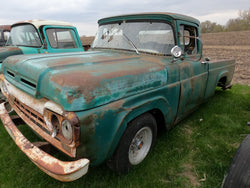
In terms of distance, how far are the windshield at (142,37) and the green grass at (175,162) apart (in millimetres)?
1484

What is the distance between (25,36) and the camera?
190 inches

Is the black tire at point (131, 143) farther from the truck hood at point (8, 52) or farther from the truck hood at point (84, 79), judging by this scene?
the truck hood at point (8, 52)

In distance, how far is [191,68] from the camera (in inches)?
105

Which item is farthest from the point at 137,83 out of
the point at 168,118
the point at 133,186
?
the point at 133,186

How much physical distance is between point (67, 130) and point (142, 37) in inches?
71.5

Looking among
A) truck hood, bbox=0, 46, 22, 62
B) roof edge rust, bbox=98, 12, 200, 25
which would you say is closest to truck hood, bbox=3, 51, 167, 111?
roof edge rust, bbox=98, 12, 200, 25

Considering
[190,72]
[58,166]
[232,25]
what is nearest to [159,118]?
[190,72]

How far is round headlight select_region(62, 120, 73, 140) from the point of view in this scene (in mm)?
1418

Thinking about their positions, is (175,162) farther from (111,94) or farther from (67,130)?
(67,130)

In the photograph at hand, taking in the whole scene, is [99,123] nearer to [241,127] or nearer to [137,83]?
[137,83]

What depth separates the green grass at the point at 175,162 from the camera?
2.04m

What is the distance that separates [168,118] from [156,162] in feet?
2.08

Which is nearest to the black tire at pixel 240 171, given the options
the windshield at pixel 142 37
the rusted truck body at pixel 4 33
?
A: the windshield at pixel 142 37

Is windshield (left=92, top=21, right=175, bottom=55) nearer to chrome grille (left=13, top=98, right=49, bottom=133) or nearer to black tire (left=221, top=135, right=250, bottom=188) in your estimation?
black tire (left=221, top=135, right=250, bottom=188)
